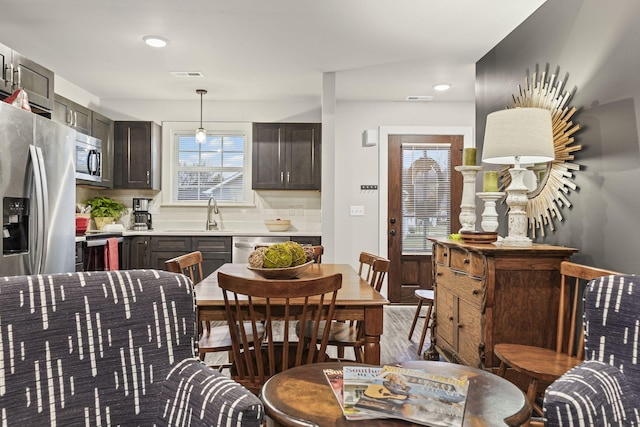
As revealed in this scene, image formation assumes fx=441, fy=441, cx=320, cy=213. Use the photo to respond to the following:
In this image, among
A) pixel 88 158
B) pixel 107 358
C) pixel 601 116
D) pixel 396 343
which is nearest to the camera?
pixel 107 358

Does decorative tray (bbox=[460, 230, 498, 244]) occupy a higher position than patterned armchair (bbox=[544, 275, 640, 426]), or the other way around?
decorative tray (bbox=[460, 230, 498, 244])

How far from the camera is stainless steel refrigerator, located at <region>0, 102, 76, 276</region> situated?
8.26 ft

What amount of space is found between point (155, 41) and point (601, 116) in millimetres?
3239

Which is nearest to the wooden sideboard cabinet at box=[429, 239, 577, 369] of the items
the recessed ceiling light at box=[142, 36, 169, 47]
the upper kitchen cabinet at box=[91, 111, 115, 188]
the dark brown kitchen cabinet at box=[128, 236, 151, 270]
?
the recessed ceiling light at box=[142, 36, 169, 47]

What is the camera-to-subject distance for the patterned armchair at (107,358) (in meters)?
1.08

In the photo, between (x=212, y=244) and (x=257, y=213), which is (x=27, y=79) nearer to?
(x=212, y=244)

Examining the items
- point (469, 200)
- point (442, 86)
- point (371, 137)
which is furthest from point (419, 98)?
point (469, 200)

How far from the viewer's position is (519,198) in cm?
260

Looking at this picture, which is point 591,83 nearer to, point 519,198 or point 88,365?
point 519,198

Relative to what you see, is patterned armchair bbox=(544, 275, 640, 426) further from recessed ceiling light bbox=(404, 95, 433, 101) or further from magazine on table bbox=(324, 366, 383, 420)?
recessed ceiling light bbox=(404, 95, 433, 101)

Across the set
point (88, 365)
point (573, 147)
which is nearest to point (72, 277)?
point (88, 365)

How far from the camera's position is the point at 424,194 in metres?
5.59

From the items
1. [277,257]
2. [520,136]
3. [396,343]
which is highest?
[520,136]

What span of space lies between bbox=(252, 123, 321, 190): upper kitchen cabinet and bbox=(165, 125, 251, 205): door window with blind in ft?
1.23
